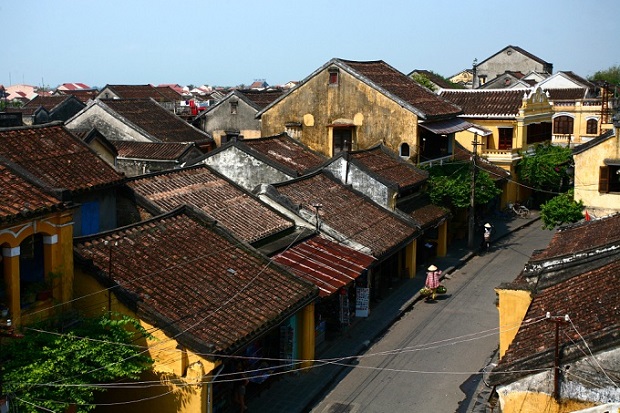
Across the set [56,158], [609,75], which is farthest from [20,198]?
[609,75]

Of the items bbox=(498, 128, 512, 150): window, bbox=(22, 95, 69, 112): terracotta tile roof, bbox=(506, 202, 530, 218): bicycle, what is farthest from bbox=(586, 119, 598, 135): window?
bbox=(22, 95, 69, 112): terracotta tile roof

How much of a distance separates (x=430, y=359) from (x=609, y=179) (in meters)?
13.6

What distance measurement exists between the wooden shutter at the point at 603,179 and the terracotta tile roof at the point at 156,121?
1048 inches

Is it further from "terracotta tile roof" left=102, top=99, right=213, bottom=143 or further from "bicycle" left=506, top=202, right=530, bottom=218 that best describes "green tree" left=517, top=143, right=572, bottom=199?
"terracotta tile roof" left=102, top=99, right=213, bottom=143

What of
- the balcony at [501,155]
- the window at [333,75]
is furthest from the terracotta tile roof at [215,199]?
the balcony at [501,155]

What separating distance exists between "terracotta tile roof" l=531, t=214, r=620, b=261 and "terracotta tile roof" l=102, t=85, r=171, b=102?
50308 millimetres

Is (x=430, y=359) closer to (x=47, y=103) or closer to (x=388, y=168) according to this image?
(x=388, y=168)

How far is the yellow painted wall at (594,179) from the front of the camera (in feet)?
99.4

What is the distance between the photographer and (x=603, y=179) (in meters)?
30.7

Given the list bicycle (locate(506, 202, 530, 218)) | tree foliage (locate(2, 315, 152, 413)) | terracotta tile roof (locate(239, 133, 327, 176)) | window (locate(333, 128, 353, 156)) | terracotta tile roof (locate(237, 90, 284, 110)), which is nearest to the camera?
tree foliage (locate(2, 315, 152, 413))

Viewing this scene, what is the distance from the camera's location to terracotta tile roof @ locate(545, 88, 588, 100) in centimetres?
6031

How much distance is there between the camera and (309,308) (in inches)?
805

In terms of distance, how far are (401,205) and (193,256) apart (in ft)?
47.1

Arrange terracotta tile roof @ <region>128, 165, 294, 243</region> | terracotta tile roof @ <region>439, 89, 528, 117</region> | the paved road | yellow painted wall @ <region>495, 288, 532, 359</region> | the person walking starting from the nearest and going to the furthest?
yellow painted wall @ <region>495, 288, 532, 359</region> < the paved road < terracotta tile roof @ <region>128, 165, 294, 243</region> < the person walking < terracotta tile roof @ <region>439, 89, 528, 117</region>
